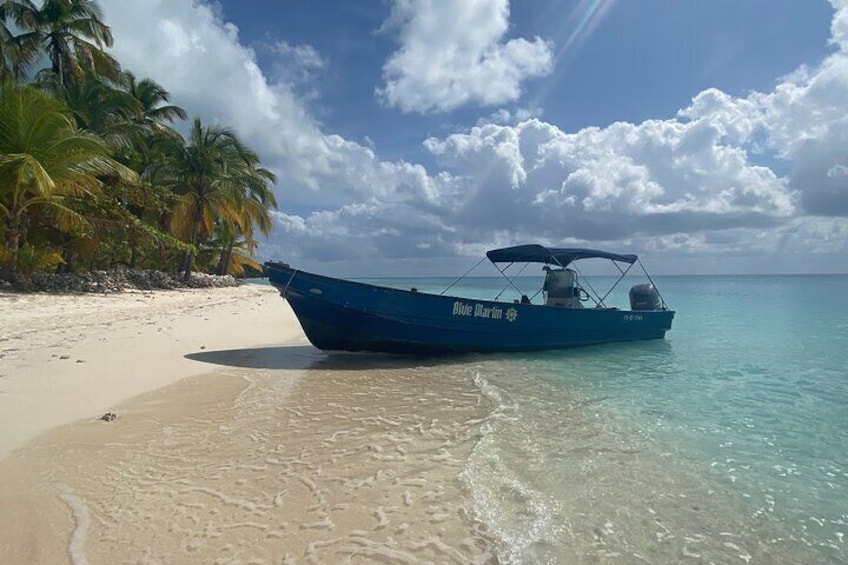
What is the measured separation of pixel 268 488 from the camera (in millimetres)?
3578

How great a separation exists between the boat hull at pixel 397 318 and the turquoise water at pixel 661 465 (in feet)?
3.32

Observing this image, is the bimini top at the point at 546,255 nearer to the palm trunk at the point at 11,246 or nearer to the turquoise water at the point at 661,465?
the turquoise water at the point at 661,465

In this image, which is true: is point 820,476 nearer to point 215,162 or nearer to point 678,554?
point 678,554

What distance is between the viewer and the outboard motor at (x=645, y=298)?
1452cm

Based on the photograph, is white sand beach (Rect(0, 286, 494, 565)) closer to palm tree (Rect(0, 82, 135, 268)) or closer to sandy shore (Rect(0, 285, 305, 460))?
sandy shore (Rect(0, 285, 305, 460))

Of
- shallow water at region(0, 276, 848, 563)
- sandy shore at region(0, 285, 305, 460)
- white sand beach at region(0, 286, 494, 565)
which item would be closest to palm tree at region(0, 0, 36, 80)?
→ sandy shore at region(0, 285, 305, 460)

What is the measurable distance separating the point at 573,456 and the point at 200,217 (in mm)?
27546

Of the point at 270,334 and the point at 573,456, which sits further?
the point at 270,334

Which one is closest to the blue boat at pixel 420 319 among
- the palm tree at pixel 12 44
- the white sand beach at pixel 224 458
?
the white sand beach at pixel 224 458

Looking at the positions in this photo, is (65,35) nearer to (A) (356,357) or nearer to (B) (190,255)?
(B) (190,255)

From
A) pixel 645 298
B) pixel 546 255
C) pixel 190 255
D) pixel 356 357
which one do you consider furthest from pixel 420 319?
pixel 190 255

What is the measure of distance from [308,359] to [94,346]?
4.00 metres

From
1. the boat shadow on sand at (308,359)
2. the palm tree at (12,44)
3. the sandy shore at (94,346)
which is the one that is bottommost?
the boat shadow on sand at (308,359)

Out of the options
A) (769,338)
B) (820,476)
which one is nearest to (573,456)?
(820,476)
